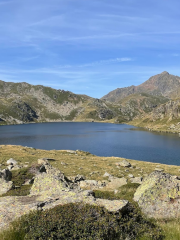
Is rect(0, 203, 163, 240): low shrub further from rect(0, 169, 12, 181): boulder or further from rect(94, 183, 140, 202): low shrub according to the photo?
rect(0, 169, 12, 181): boulder

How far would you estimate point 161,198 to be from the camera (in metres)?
13.0

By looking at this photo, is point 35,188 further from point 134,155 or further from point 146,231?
point 134,155

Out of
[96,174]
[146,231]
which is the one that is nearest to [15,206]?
[146,231]

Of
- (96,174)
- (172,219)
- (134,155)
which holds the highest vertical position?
(172,219)

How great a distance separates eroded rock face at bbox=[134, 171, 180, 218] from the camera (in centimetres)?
1261

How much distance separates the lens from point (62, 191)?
535 inches

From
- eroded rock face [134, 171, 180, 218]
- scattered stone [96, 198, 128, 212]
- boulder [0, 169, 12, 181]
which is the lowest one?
boulder [0, 169, 12, 181]

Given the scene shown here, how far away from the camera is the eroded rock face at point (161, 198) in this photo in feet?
41.4

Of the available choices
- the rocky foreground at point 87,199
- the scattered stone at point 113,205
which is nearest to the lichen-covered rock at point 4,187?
the rocky foreground at point 87,199

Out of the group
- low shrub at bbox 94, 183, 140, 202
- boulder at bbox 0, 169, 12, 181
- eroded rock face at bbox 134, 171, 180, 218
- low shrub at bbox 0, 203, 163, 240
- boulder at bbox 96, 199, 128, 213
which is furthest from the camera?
boulder at bbox 0, 169, 12, 181

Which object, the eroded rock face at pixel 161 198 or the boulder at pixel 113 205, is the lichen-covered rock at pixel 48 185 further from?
the eroded rock face at pixel 161 198

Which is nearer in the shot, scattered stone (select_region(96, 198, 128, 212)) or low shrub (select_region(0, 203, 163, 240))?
low shrub (select_region(0, 203, 163, 240))

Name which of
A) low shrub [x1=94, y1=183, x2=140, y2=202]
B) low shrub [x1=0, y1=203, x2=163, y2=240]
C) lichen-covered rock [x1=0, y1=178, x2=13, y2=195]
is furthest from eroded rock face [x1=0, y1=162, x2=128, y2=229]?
lichen-covered rock [x1=0, y1=178, x2=13, y2=195]

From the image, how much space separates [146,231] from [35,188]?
30.7 ft
